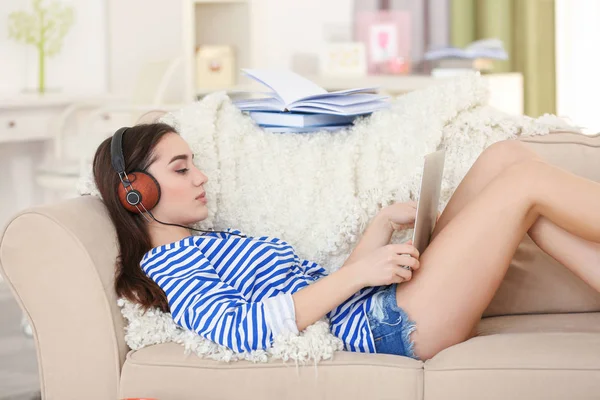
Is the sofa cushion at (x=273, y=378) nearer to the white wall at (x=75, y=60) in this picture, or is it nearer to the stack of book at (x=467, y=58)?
the stack of book at (x=467, y=58)

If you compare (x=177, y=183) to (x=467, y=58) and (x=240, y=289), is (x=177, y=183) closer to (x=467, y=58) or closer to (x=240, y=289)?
(x=240, y=289)

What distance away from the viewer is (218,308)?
148 cm

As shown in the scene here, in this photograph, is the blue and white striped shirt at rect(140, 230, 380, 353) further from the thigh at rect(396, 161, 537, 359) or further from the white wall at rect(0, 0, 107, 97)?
the white wall at rect(0, 0, 107, 97)

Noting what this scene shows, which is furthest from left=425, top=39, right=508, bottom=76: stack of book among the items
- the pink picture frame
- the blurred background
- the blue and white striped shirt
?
the blue and white striped shirt

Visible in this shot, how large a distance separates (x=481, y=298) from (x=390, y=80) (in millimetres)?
2373

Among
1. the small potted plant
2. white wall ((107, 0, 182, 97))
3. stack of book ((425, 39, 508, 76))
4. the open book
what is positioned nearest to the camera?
the open book

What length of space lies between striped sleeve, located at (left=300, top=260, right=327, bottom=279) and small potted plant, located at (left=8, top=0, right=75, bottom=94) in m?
2.51

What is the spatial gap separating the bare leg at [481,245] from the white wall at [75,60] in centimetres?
296

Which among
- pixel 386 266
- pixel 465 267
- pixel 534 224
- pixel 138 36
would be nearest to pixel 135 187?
pixel 386 266

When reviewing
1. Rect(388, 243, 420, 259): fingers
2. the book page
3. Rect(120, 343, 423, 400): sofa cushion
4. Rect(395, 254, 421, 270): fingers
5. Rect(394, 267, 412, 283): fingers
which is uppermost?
the book page

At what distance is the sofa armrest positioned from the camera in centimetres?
151

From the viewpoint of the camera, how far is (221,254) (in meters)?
1.66

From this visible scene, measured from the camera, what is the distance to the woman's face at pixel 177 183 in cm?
168

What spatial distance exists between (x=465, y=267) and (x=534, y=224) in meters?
0.20
